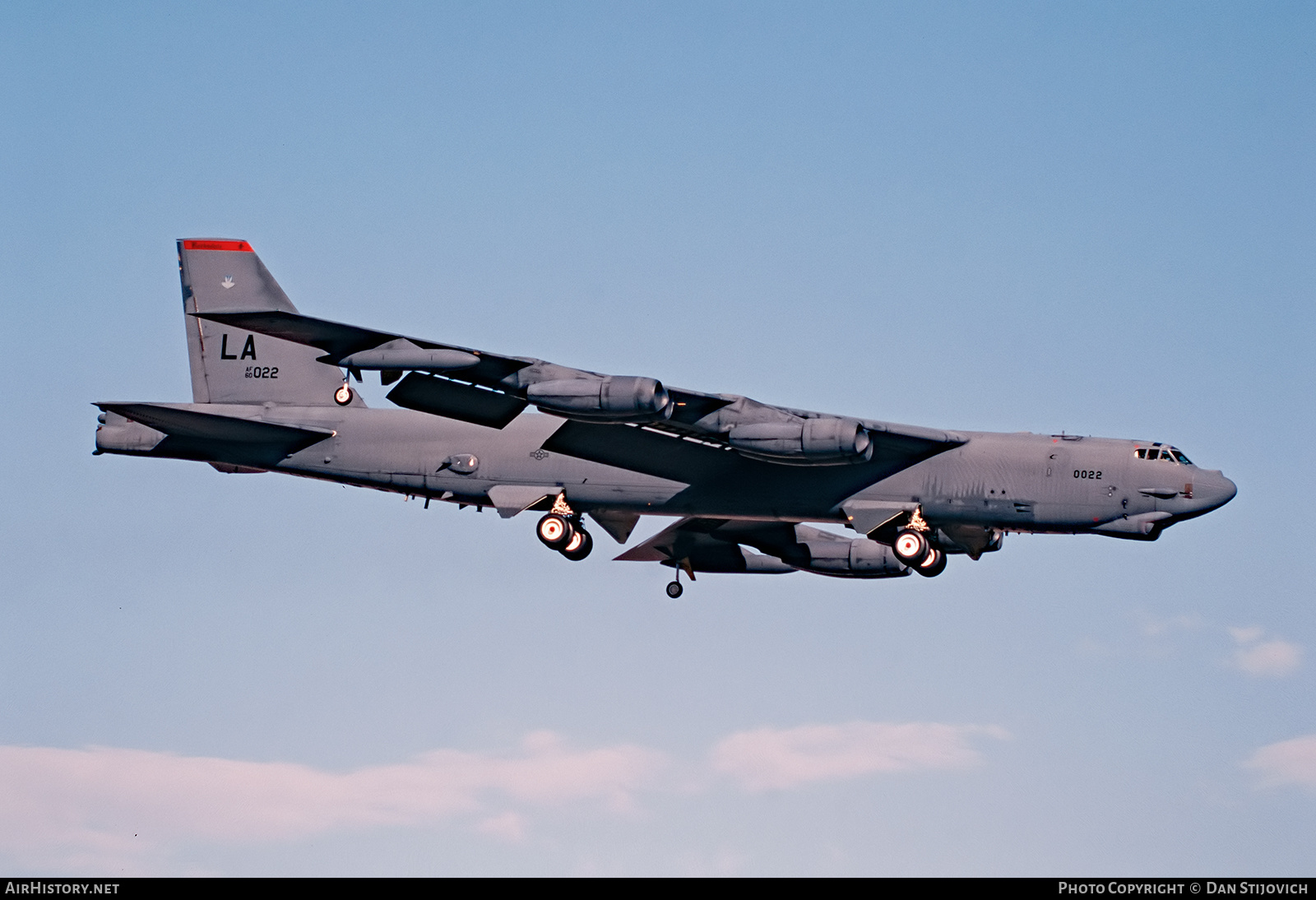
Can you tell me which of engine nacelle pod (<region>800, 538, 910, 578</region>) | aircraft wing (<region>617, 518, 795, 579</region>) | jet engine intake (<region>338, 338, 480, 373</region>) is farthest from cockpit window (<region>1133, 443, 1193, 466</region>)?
jet engine intake (<region>338, 338, 480, 373</region>)

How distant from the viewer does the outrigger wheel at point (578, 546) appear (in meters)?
41.5

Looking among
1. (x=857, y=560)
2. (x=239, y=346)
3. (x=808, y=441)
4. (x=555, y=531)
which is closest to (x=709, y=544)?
(x=857, y=560)

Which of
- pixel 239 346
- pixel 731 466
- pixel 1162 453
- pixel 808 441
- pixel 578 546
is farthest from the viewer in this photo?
pixel 239 346

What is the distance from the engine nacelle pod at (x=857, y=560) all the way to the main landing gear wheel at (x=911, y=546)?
7.46 meters

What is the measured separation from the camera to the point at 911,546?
38.8 m

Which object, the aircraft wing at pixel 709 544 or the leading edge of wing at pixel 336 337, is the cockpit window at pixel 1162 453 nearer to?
the aircraft wing at pixel 709 544

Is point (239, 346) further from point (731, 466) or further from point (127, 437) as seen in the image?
point (731, 466)

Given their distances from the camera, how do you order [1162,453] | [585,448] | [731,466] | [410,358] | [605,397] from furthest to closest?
[585,448], [731,466], [1162,453], [410,358], [605,397]

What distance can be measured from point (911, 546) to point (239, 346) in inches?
684

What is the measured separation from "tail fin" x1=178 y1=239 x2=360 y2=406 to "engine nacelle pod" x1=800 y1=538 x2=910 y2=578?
1254 centimetres
